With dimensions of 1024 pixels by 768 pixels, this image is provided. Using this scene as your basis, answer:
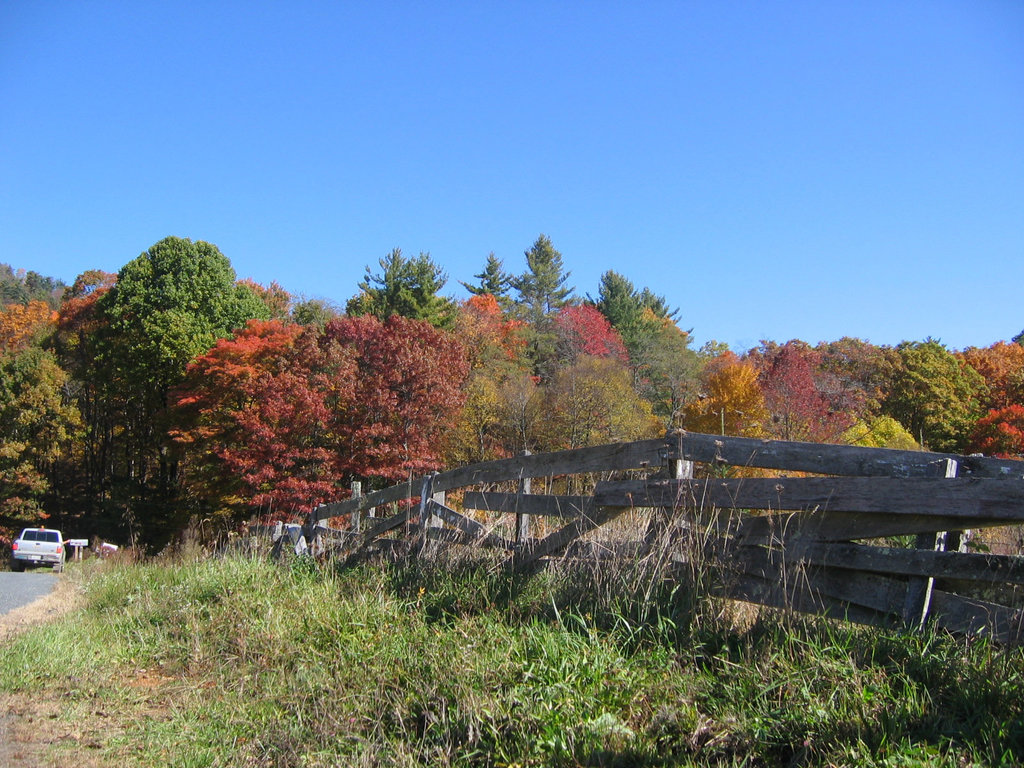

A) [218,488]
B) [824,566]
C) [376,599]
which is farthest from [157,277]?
[824,566]

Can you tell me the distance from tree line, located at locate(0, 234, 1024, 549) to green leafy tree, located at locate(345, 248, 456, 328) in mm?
130

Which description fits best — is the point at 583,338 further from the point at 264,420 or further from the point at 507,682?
the point at 507,682

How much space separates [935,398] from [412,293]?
27681mm

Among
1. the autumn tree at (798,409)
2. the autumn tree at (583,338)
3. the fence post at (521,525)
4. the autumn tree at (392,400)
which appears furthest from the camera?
the autumn tree at (583,338)

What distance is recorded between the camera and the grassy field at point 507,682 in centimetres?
352

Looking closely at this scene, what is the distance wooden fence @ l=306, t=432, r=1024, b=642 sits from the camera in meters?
4.04

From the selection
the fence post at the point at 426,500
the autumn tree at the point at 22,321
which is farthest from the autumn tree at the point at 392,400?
the autumn tree at the point at 22,321

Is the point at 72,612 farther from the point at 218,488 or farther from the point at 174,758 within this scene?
the point at 218,488

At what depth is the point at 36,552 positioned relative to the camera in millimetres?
25766

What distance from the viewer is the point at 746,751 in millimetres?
3518

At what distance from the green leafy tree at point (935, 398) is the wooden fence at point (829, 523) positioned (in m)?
38.0

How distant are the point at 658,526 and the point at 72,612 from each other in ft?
22.3

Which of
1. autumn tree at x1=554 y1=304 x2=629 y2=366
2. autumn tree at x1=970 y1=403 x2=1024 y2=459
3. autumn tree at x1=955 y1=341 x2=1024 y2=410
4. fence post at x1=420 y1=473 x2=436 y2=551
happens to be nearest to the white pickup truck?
fence post at x1=420 y1=473 x2=436 y2=551

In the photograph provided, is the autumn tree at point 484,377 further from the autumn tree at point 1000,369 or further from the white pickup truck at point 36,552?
the autumn tree at point 1000,369
